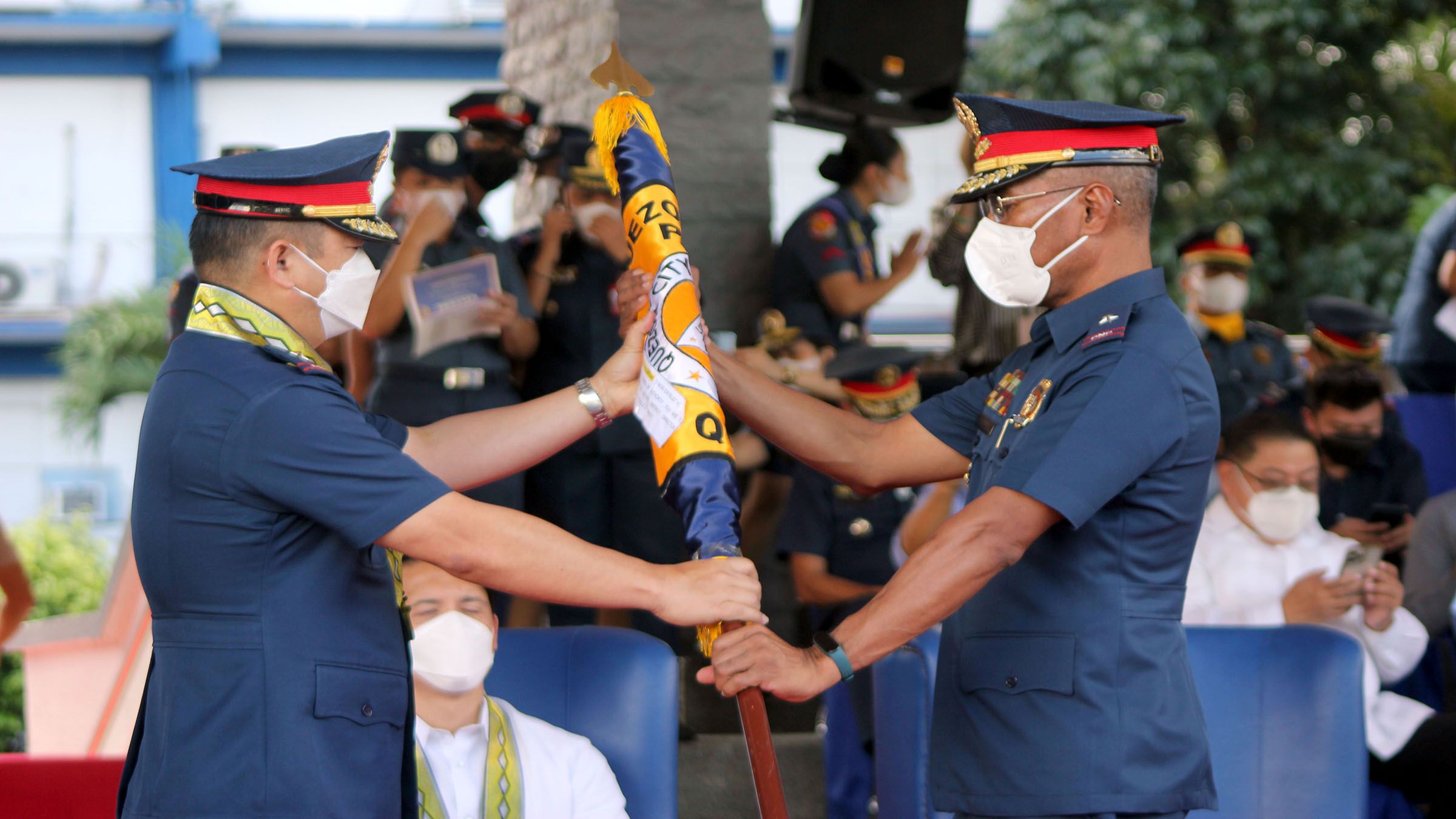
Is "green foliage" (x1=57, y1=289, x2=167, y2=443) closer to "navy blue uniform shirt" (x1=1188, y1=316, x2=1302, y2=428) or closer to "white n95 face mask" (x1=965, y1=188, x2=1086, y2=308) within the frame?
"navy blue uniform shirt" (x1=1188, y1=316, x2=1302, y2=428)

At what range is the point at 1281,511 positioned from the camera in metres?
3.72

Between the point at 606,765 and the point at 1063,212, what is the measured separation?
128 centimetres

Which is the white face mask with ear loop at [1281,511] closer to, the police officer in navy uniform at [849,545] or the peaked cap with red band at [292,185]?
the police officer in navy uniform at [849,545]

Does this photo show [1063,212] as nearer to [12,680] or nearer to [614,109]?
[614,109]

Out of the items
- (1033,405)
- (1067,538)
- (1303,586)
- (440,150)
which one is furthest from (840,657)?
(440,150)

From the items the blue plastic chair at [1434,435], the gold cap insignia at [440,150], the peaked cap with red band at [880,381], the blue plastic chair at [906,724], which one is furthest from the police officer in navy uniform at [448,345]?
the blue plastic chair at [1434,435]

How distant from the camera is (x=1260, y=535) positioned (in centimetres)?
375

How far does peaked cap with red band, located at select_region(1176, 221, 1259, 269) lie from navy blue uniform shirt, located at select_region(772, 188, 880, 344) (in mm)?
1286

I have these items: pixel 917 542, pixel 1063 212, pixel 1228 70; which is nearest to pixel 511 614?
pixel 917 542

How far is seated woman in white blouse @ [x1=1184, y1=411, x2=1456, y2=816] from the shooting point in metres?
3.42

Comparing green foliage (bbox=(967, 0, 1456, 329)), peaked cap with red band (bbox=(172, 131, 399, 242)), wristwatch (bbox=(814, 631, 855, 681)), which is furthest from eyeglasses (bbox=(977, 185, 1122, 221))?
green foliage (bbox=(967, 0, 1456, 329))

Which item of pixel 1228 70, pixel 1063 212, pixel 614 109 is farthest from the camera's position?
pixel 1228 70

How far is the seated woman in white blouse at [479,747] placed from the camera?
263 centimetres

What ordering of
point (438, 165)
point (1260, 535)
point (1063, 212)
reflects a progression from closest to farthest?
point (1063, 212)
point (1260, 535)
point (438, 165)
